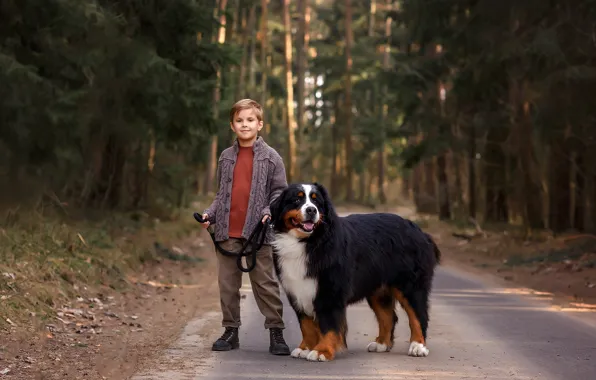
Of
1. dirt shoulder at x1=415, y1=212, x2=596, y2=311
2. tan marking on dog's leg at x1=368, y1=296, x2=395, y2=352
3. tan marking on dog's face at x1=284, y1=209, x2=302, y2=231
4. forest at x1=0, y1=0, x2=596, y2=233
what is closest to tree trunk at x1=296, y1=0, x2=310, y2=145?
forest at x1=0, y1=0, x2=596, y2=233

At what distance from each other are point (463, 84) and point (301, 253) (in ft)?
54.8

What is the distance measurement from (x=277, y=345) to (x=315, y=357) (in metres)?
0.60

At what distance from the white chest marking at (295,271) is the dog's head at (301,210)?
9cm

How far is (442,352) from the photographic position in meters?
9.10

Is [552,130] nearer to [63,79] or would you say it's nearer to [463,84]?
[463,84]

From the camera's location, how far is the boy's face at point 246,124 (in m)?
8.89

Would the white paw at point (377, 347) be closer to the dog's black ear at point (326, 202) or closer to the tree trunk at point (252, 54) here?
the dog's black ear at point (326, 202)

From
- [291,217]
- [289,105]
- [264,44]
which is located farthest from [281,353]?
[264,44]

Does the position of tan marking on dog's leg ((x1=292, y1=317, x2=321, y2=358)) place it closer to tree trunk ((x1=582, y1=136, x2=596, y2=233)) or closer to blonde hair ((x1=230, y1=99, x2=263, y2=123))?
blonde hair ((x1=230, y1=99, x2=263, y2=123))

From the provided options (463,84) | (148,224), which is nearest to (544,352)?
(148,224)

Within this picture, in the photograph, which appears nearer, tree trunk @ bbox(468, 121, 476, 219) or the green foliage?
the green foliage

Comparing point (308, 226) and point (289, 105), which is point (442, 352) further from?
point (289, 105)

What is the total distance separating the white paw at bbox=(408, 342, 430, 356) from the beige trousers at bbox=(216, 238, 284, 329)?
122cm

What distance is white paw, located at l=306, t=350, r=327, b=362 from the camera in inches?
328
